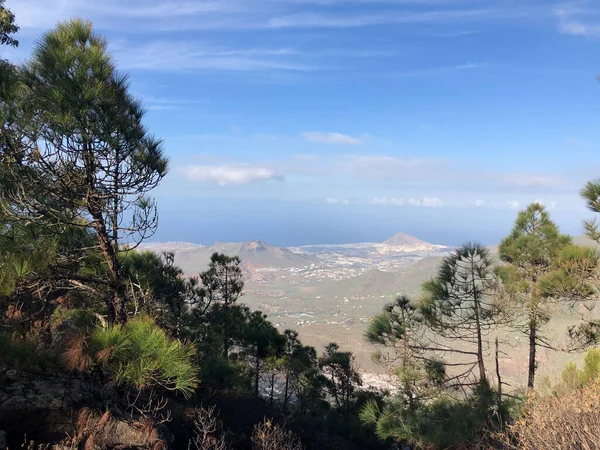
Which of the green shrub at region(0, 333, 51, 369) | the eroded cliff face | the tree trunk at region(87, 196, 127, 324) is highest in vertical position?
the tree trunk at region(87, 196, 127, 324)

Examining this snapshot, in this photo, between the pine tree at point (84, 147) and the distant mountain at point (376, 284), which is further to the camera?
the distant mountain at point (376, 284)

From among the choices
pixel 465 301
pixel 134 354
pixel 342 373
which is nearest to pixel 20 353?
pixel 134 354

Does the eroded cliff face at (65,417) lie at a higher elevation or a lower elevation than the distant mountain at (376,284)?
higher

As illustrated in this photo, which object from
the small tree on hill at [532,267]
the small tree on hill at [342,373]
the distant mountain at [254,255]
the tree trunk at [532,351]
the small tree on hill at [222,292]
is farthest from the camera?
the distant mountain at [254,255]

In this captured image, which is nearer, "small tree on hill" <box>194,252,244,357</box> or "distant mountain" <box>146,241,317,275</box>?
"small tree on hill" <box>194,252,244,357</box>

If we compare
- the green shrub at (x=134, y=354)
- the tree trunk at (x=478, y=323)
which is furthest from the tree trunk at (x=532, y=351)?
the green shrub at (x=134, y=354)

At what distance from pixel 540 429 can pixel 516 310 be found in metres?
4.44

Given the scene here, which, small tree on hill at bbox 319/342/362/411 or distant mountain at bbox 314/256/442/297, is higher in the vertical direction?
small tree on hill at bbox 319/342/362/411

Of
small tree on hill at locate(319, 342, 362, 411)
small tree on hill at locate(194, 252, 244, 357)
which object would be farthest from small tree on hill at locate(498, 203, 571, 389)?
small tree on hill at locate(194, 252, 244, 357)

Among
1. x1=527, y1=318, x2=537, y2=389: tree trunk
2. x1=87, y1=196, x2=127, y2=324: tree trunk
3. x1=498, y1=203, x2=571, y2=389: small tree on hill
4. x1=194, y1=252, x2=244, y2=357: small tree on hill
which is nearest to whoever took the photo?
x1=87, y1=196, x2=127, y2=324: tree trunk

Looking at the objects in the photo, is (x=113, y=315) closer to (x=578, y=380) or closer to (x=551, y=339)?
(x=578, y=380)

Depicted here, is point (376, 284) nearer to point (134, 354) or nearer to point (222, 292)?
point (222, 292)

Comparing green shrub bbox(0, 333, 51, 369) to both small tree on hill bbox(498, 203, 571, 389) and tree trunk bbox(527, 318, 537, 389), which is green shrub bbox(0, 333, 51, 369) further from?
tree trunk bbox(527, 318, 537, 389)

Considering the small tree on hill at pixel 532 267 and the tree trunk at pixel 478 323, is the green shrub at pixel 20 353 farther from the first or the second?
the small tree on hill at pixel 532 267
